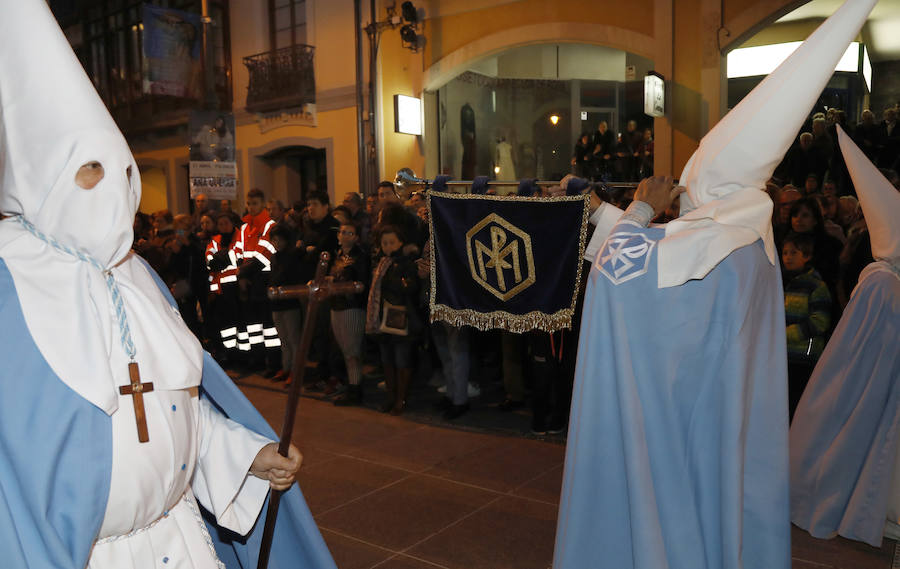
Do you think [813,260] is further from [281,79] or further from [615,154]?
[281,79]

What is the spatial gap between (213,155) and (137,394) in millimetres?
10121

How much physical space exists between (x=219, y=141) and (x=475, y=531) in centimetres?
849

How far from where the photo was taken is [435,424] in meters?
6.83

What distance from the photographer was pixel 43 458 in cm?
176

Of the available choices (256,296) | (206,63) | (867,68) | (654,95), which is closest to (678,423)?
(256,296)

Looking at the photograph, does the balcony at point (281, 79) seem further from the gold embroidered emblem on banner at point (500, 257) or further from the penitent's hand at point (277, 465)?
the penitent's hand at point (277, 465)

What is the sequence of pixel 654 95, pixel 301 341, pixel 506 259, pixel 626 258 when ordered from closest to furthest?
pixel 301 341 → pixel 626 258 → pixel 506 259 → pixel 654 95

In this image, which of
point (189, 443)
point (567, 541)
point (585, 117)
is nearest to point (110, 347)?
point (189, 443)

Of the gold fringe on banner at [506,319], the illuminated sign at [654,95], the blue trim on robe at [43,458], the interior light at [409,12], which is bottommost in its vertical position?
the gold fringe on banner at [506,319]

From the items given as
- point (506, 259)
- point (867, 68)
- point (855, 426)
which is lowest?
point (855, 426)

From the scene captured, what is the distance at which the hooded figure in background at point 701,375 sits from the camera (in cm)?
303

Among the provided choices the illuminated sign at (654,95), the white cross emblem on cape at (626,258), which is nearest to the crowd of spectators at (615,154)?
the illuminated sign at (654,95)

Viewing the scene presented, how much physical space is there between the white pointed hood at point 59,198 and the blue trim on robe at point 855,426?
13.4 ft

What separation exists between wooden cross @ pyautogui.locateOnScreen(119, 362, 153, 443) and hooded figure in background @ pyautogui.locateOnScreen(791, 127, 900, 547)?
155 inches
